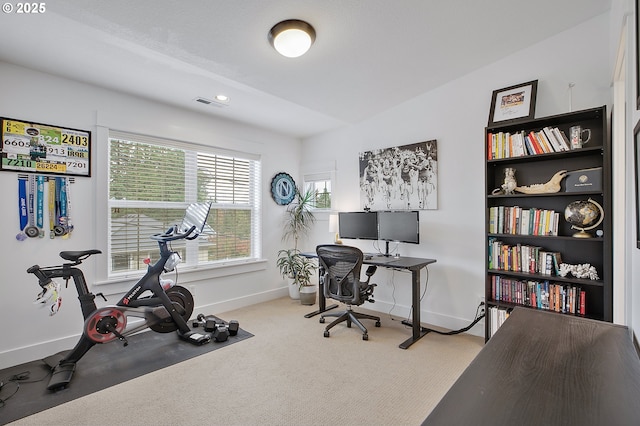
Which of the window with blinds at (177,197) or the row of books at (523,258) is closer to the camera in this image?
the row of books at (523,258)

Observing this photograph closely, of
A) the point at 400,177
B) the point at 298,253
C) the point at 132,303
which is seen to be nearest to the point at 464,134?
the point at 400,177

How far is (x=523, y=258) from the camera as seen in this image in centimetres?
265

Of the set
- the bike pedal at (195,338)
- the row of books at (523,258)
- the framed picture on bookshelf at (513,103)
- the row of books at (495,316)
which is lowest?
the bike pedal at (195,338)

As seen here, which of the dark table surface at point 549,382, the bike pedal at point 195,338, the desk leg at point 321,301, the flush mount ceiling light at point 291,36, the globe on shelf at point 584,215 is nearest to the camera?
the dark table surface at point 549,382

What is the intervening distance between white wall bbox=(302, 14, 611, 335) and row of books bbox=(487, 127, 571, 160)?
0.30m

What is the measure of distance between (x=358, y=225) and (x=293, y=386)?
2075 millimetres

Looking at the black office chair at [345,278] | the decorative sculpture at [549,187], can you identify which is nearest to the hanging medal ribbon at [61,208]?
the black office chair at [345,278]

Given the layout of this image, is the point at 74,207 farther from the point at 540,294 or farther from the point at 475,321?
the point at 540,294

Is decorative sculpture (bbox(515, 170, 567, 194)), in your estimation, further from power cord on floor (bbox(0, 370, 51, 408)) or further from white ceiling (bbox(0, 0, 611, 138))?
power cord on floor (bbox(0, 370, 51, 408))

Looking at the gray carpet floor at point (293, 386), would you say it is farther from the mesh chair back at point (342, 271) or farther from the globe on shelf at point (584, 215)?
the globe on shelf at point (584, 215)

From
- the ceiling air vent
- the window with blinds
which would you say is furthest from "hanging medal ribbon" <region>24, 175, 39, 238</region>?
the ceiling air vent

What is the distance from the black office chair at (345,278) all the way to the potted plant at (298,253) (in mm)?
955

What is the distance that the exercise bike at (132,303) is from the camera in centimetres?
238

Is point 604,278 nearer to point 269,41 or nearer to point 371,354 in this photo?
point 371,354
